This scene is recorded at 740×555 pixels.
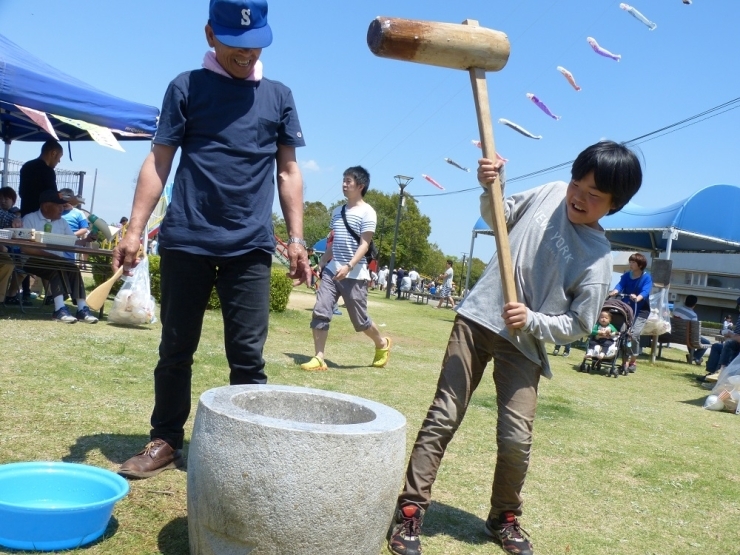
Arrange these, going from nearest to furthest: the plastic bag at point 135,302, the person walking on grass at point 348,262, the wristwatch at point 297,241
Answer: the wristwatch at point 297,241
the person walking on grass at point 348,262
the plastic bag at point 135,302

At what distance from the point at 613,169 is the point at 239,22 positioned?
66.1 inches

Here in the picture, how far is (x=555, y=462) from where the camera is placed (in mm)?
4500

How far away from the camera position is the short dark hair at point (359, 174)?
22.1 feet

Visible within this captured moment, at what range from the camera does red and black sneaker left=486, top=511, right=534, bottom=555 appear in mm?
2965

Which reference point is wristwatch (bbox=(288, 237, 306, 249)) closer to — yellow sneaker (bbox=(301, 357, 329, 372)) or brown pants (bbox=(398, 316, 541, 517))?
brown pants (bbox=(398, 316, 541, 517))

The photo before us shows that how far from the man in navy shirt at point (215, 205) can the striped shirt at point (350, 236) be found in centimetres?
342

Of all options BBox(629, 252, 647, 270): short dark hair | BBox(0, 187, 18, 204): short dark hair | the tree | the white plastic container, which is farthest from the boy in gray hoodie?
the tree

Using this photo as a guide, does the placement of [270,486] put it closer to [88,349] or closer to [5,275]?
[88,349]

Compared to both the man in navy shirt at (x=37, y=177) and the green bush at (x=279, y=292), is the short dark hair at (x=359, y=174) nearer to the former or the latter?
the man in navy shirt at (x=37, y=177)

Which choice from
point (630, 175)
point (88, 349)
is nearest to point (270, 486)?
point (630, 175)

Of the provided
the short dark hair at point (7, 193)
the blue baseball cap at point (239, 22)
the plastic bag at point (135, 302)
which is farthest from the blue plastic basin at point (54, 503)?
the short dark hair at point (7, 193)

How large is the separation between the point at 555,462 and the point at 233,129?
113 inches

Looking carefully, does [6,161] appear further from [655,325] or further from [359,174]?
[655,325]

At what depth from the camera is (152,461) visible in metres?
3.20
